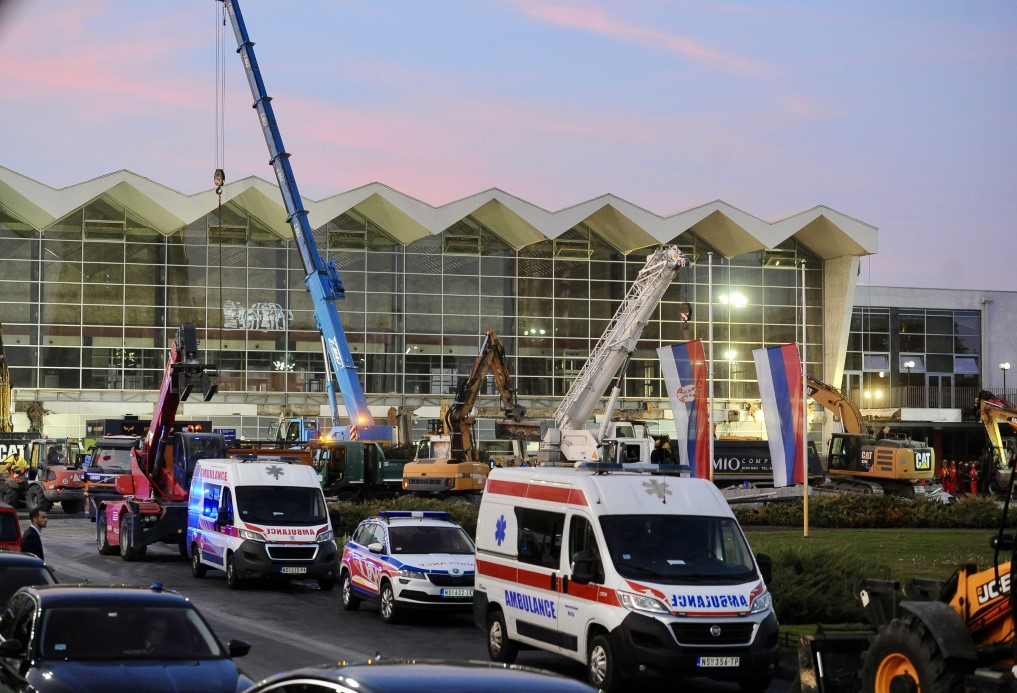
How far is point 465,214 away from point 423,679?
236 ft

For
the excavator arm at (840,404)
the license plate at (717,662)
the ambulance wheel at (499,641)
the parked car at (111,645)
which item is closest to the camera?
the parked car at (111,645)

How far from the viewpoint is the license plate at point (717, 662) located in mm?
13586

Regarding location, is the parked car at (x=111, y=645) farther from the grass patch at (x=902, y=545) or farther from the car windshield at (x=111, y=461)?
the car windshield at (x=111, y=461)

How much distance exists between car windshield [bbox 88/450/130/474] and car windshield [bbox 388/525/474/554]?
20.1m

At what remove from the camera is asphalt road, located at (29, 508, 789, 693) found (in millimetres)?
16328

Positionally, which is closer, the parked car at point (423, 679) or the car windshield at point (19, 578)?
the parked car at point (423, 679)

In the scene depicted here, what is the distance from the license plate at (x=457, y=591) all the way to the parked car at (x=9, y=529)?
5.99 metres

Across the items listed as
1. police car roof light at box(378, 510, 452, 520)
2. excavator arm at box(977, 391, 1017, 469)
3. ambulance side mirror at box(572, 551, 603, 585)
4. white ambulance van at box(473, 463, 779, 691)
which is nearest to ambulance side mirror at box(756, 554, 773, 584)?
white ambulance van at box(473, 463, 779, 691)

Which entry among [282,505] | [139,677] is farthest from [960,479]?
[139,677]

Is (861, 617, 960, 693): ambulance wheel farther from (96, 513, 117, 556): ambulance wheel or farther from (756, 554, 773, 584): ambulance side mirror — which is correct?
(96, 513, 117, 556): ambulance wheel

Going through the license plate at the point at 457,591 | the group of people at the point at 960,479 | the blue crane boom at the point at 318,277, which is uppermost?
the blue crane boom at the point at 318,277

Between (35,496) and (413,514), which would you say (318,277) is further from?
(413,514)

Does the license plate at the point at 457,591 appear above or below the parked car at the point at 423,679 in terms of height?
below

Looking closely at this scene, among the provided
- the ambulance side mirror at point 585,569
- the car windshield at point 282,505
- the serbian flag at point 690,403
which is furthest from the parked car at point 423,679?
the serbian flag at point 690,403
